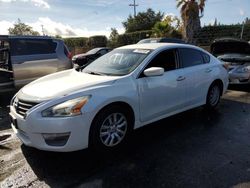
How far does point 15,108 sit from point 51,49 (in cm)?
421

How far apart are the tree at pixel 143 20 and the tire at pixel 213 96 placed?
43978 mm

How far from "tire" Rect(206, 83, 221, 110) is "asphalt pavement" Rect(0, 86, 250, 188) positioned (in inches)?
34.2

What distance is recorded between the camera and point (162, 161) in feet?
11.9

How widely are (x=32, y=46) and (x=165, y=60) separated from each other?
170 inches

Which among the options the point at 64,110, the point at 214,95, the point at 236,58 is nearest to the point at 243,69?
the point at 236,58

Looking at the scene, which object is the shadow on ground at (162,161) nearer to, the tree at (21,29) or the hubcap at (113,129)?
the hubcap at (113,129)

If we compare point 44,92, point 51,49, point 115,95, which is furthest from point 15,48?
point 115,95

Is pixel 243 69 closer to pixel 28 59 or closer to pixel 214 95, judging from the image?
pixel 214 95

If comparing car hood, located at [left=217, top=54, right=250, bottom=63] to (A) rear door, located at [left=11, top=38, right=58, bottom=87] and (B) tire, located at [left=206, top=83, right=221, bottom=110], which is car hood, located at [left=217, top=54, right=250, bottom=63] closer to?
(B) tire, located at [left=206, top=83, right=221, bottom=110]

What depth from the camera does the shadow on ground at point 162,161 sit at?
3.16 metres

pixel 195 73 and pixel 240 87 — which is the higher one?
pixel 195 73

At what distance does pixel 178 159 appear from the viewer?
3678 mm

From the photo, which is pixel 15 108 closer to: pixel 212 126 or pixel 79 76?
pixel 79 76

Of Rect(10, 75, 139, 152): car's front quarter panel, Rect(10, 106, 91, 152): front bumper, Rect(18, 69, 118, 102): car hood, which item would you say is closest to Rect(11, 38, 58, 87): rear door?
Rect(18, 69, 118, 102): car hood
